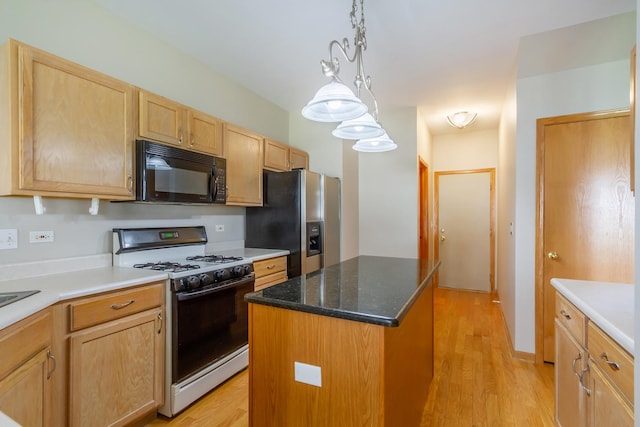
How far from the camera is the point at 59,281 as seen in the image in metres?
1.68

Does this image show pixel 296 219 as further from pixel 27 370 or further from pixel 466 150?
pixel 466 150

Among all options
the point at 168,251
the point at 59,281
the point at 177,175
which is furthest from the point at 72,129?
the point at 168,251

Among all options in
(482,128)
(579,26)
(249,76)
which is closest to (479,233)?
(482,128)

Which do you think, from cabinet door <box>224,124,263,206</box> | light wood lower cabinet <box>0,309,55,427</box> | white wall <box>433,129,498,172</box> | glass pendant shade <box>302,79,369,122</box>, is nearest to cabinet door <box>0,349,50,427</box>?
light wood lower cabinet <box>0,309,55,427</box>

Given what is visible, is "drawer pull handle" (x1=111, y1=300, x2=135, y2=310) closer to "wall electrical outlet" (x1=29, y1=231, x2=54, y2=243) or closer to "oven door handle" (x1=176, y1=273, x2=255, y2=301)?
"oven door handle" (x1=176, y1=273, x2=255, y2=301)

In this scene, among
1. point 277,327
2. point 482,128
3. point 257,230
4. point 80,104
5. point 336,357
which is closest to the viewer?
point 336,357

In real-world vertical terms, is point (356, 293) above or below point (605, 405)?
above

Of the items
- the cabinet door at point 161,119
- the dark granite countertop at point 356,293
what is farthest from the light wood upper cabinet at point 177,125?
the dark granite countertop at point 356,293

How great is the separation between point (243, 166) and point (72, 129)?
142 centimetres

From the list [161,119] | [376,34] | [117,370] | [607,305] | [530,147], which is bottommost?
[117,370]

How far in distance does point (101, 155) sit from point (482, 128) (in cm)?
503

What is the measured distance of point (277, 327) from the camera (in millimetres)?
1303

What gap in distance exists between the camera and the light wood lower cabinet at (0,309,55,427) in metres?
1.13

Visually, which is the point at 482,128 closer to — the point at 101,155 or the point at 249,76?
the point at 249,76
